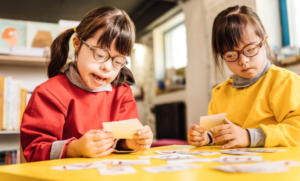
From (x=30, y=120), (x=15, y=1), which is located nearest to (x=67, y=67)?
(x=30, y=120)

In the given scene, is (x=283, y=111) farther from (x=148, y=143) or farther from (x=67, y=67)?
(x=67, y=67)

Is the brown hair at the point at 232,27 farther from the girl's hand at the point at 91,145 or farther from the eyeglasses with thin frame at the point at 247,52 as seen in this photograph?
the girl's hand at the point at 91,145

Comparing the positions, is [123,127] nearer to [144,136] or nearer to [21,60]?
[144,136]

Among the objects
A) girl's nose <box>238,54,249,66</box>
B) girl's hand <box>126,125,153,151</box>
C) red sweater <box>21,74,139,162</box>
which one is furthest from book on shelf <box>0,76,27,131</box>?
girl's nose <box>238,54,249,66</box>

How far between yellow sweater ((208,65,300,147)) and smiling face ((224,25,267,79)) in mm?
48

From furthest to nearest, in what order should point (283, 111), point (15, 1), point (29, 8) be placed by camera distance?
1. point (29, 8)
2. point (15, 1)
3. point (283, 111)

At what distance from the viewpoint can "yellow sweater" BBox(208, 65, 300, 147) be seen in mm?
834

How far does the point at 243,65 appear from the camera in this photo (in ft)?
3.26

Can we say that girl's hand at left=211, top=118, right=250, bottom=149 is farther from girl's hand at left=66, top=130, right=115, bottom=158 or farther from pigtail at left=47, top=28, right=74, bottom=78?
pigtail at left=47, top=28, right=74, bottom=78

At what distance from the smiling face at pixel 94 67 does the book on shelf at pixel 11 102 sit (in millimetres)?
1006

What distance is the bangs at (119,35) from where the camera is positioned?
917 millimetres

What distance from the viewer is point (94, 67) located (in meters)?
0.91

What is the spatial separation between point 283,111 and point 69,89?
77 centimetres

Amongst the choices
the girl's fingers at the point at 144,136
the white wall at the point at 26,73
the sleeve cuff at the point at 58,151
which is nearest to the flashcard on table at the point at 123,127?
the girl's fingers at the point at 144,136
